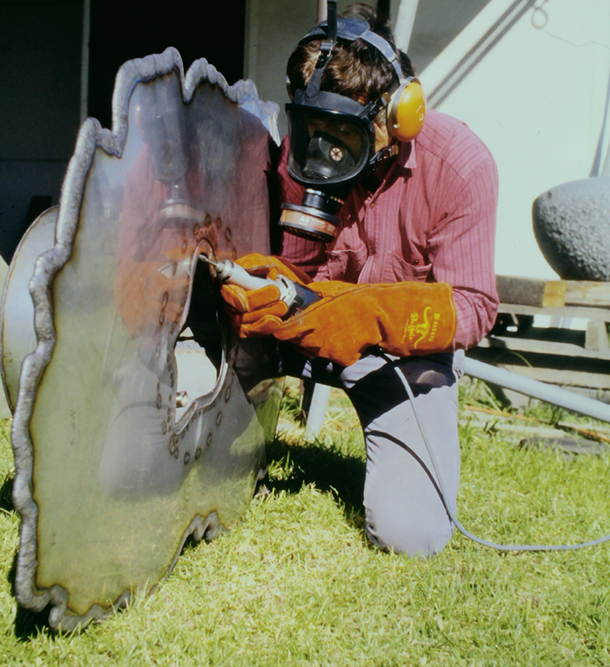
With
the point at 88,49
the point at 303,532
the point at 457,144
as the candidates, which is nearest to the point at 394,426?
the point at 303,532

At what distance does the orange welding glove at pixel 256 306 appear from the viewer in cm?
177

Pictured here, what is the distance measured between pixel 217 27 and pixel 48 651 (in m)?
4.32

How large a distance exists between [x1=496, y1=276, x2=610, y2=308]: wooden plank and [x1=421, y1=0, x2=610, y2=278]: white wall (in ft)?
2.47

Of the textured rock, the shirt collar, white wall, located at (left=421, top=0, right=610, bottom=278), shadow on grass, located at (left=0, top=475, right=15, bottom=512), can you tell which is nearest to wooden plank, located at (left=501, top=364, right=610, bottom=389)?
the textured rock

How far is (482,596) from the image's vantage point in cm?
190

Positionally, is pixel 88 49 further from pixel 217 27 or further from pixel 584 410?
→ pixel 584 410

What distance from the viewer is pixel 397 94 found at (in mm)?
1882

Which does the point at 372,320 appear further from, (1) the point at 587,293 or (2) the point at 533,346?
(2) the point at 533,346

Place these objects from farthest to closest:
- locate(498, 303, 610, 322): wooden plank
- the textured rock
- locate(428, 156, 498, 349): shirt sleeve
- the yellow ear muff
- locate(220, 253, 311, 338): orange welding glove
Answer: locate(498, 303, 610, 322): wooden plank
the textured rock
locate(428, 156, 498, 349): shirt sleeve
the yellow ear muff
locate(220, 253, 311, 338): orange welding glove

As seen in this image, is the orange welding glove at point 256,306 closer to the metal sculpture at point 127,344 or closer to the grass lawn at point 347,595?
the metal sculpture at point 127,344

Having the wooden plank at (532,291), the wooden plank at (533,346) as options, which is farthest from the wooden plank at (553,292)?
the wooden plank at (533,346)

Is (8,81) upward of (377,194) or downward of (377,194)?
downward

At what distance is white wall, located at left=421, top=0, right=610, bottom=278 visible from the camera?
4.04m

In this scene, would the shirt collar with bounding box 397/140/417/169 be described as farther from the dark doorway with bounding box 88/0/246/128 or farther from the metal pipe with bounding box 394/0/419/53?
the dark doorway with bounding box 88/0/246/128
